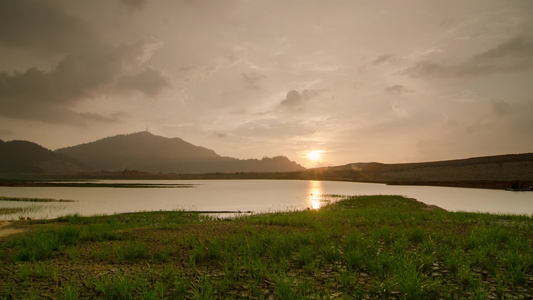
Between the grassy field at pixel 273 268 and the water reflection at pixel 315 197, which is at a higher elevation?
the grassy field at pixel 273 268

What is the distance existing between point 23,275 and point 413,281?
10407 mm

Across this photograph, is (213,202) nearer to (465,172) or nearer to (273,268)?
(273,268)

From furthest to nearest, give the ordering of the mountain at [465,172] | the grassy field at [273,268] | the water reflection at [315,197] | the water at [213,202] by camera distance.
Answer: the mountain at [465,172], the water reflection at [315,197], the water at [213,202], the grassy field at [273,268]

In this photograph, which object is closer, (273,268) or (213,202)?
(273,268)

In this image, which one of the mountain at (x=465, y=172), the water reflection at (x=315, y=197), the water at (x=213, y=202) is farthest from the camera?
the mountain at (x=465, y=172)

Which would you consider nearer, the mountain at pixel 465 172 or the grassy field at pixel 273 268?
the grassy field at pixel 273 268

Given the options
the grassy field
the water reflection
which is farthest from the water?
the grassy field

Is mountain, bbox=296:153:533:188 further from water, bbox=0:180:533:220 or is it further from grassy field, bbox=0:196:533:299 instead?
grassy field, bbox=0:196:533:299

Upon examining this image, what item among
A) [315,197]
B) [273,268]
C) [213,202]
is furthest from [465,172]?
[273,268]

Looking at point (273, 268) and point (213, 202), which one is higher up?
point (273, 268)

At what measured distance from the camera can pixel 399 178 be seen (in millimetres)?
128750

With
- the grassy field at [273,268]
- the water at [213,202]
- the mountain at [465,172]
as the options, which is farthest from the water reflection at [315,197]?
the mountain at [465,172]

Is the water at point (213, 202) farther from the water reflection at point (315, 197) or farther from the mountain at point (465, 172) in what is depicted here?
the mountain at point (465, 172)

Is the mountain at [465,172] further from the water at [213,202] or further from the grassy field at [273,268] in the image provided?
the grassy field at [273,268]
